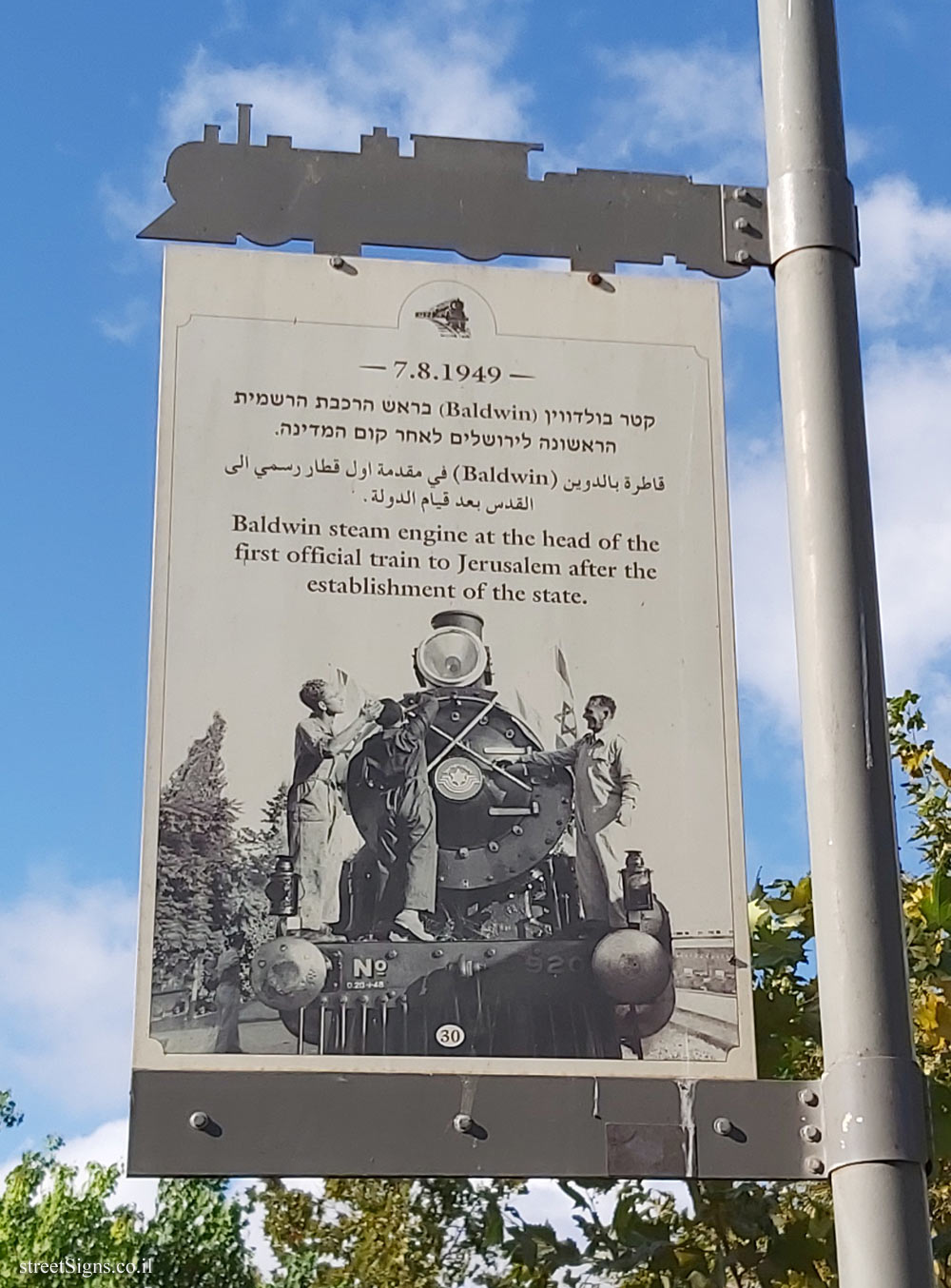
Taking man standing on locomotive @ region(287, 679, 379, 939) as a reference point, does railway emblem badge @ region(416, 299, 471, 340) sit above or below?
above

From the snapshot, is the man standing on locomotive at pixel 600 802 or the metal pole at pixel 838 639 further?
the man standing on locomotive at pixel 600 802

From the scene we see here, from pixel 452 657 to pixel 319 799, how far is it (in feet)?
1.31

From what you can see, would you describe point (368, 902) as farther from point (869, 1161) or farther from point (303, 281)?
point (303, 281)

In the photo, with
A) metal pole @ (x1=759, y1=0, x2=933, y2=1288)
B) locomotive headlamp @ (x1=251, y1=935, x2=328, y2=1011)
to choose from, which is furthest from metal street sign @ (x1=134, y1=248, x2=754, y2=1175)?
metal pole @ (x1=759, y1=0, x2=933, y2=1288)

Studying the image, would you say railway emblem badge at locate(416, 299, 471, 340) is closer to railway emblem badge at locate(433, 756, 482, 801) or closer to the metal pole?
the metal pole

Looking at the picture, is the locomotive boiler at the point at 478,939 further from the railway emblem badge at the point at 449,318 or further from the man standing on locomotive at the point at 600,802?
the railway emblem badge at the point at 449,318

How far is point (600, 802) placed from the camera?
147 inches

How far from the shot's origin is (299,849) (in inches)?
143

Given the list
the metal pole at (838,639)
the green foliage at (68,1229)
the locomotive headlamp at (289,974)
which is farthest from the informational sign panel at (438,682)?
the green foliage at (68,1229)

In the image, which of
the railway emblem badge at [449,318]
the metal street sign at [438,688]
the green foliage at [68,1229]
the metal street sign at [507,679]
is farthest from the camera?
the green foliage at [68,1229]

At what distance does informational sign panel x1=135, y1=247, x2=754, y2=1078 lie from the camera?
11.6 ft

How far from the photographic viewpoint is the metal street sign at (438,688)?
139 inches

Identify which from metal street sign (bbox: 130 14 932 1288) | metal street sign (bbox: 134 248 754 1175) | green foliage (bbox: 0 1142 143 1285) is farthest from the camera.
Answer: green foliage (bbox: 0 1142 143 1285)

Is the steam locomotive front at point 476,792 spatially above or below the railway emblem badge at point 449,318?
below
